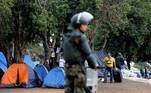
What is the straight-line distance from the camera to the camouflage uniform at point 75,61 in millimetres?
8258

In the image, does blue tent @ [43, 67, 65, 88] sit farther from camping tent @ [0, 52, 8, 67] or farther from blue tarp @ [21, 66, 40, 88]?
camping tent @ [0, 52, 8, 67]

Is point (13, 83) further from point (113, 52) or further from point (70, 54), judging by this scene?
point (113, 52)

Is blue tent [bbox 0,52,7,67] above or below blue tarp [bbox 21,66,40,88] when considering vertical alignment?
above

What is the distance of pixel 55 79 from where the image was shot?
22.3 meters

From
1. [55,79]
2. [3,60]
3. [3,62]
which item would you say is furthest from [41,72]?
[3,60]

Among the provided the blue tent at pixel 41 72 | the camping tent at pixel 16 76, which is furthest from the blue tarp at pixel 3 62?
the camping tent at pixel 16 76

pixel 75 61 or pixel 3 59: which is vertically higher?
pixel 75 61

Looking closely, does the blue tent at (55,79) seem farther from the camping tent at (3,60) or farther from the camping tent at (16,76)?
the camping tent at (3,60)

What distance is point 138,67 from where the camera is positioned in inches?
1987

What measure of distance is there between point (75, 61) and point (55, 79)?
14021mm

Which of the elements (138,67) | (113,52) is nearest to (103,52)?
(113,52)

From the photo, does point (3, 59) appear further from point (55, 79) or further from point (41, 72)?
point (55, 79)

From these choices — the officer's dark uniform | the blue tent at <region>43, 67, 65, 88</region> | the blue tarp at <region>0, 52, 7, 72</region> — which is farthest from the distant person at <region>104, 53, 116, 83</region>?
the officer's dark uniform

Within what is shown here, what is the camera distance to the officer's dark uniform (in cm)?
826
